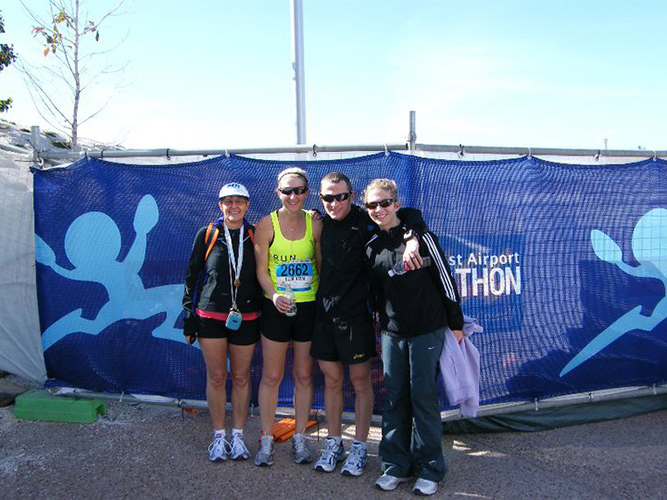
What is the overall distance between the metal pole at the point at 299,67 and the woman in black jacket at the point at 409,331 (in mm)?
3577

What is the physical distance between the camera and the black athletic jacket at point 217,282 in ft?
11.7

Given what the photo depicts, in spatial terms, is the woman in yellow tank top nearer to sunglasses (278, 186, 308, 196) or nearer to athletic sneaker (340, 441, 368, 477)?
sunglasses (278, 186, 308, 196)

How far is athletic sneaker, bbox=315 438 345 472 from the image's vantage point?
3545 mm

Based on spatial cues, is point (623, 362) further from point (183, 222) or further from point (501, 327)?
point (183, 222)

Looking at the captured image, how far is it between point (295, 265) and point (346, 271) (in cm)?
39

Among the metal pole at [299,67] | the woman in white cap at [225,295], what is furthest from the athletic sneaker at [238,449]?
the metal pole at [299,67]

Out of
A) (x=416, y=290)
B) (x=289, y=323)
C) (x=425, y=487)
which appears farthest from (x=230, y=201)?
(x=425, y=487)

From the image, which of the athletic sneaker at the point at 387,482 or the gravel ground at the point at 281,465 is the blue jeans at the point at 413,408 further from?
the gravel ground at the point at 281,465

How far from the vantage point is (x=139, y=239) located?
14.6ft

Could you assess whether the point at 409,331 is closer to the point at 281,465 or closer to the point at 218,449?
the point at 281,465

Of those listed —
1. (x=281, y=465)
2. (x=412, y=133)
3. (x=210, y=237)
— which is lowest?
(x=281, y=465)

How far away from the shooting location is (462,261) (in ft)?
13.1

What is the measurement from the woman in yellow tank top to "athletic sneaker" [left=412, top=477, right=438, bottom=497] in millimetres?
820

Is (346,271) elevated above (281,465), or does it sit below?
above
